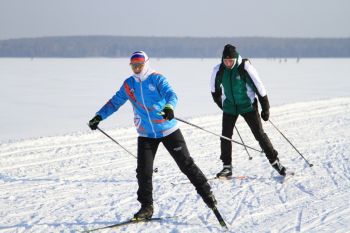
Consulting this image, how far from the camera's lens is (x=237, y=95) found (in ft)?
19.4

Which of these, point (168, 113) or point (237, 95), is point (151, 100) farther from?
point (237, 95)

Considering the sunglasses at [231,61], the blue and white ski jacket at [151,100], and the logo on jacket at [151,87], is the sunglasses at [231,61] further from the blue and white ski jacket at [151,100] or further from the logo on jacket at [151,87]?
the logo on jacket at [151,87]

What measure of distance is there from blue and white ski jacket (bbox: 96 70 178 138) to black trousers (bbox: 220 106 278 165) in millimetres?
1809

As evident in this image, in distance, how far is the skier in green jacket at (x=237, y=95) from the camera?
5680mm

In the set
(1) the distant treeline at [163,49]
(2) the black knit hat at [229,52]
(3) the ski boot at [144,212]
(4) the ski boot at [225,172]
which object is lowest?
(3) the ski boot at [144,212]

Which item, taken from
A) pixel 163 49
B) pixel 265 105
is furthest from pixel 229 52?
pixel 163 49

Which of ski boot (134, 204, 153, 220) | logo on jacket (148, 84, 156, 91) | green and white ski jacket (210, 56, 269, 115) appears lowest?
ski boot (134, 204, 153, 220)

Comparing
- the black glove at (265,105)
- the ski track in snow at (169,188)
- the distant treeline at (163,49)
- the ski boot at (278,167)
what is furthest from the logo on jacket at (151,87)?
the distant treeline at (163,49)

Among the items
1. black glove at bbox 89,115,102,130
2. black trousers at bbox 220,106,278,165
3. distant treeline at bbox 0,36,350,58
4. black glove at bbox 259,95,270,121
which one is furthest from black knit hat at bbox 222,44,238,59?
distant treeline at bbox 0,36,350,58

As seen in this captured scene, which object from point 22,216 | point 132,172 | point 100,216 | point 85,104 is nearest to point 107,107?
point 100,216

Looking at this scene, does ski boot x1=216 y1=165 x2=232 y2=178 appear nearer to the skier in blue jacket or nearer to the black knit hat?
the black knit hat

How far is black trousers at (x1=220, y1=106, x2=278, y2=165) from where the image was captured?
600cm

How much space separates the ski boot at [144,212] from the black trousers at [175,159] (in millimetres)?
192

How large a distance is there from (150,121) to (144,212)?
2.96 feet
